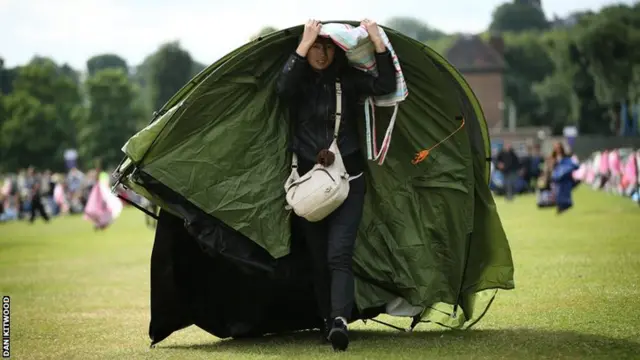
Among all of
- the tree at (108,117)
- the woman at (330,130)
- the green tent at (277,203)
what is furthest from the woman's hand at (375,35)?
the tree at (108,117)

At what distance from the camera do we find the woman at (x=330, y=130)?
28.5 feet

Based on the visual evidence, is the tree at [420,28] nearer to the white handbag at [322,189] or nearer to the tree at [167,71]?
the tree at [167,71]

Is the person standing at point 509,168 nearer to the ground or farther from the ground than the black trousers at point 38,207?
farther from the ground

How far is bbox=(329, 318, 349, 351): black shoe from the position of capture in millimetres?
8422

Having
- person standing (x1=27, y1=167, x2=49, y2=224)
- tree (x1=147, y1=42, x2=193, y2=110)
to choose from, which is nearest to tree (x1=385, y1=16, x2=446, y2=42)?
tree (x1=147, y1=42, x2=193, y2=110)

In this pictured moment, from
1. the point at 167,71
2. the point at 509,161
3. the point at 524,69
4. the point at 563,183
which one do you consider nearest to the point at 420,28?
the point at 524,69

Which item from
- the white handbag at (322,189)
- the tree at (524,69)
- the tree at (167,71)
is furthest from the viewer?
the tree at (167,71)

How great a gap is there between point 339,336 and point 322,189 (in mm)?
1047

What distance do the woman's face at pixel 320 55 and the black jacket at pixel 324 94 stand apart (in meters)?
0.05

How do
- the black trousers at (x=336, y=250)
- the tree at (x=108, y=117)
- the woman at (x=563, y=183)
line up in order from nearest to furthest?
the black trousers at (x=336, y=250), the woman at (x=563, y=183), the tree at (x=108, y=117)

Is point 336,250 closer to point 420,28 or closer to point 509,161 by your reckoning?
point 509,161

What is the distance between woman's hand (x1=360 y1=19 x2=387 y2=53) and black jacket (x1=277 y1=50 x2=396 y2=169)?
5cm

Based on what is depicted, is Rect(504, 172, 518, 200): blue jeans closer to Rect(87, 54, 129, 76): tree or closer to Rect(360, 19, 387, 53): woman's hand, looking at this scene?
Rect(360, 19, 387, 53): woman's hand

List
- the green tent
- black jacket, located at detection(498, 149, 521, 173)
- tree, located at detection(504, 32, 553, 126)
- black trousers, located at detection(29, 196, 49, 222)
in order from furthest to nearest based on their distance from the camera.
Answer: tree, located at detection(504, 32, 553, 126)
black trousers, located at detection(29, 196, 49, 222)
black jacket, located at detection(498, 149, 521, 173)
the green tent
